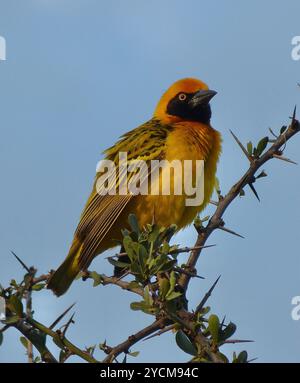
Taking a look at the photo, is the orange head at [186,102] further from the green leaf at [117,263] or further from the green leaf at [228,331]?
the green leaf at [228,331]

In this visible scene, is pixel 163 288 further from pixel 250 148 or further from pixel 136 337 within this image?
pixel 250 148

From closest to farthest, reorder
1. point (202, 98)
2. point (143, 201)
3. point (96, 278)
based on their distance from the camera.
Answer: point (96, 278) → point (143, 201) → point (202, 98)

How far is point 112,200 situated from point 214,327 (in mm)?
→ 3166

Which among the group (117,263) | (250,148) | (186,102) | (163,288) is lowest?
(163,288)

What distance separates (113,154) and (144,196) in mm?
719

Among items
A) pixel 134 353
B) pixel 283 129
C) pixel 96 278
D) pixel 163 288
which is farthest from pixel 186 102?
pixel 163 288

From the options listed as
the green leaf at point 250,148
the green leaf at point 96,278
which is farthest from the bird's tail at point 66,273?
the green leaf at point 250,148

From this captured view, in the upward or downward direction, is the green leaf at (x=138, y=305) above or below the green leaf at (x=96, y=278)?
below

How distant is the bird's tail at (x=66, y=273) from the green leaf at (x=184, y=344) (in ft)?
8.34

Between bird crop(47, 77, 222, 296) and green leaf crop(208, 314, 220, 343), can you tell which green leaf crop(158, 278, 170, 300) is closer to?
green leaf crop(208, 314, 220, 343)

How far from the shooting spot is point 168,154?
21.0 feet

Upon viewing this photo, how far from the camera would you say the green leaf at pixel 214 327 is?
10.4ft

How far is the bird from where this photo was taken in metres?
6.05

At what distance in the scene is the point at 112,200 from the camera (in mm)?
6234
